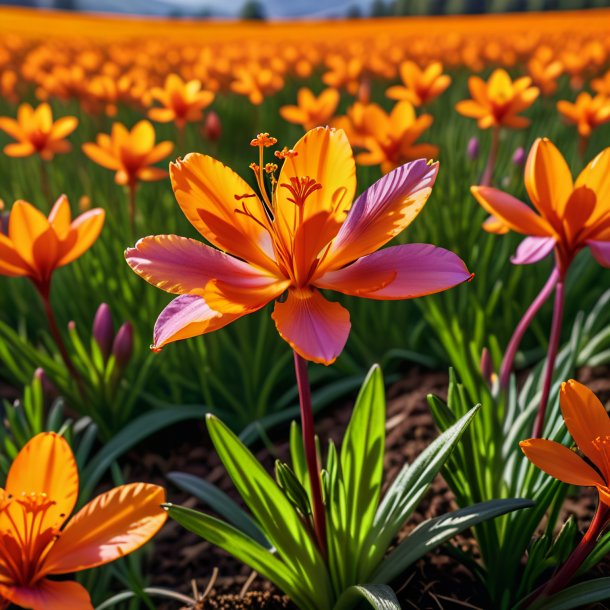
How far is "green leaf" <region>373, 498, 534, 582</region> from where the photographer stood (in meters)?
0.88

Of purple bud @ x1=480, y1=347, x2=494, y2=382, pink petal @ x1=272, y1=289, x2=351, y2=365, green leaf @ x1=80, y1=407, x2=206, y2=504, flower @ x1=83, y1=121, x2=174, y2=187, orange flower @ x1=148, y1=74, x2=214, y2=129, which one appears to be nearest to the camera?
pink petal @ x1=272, y1=289, x2=351, y2=365

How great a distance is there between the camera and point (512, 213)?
962 mm

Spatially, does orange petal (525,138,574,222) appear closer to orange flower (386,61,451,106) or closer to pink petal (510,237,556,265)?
pink petal (510,237,556,265)

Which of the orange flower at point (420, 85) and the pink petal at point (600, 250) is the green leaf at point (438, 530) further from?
the orange flower at point (420, 85)

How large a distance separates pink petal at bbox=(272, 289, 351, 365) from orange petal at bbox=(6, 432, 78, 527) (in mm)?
332

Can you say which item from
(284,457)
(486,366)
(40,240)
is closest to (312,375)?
(284,457)

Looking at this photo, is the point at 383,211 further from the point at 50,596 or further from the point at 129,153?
the point at 129,153

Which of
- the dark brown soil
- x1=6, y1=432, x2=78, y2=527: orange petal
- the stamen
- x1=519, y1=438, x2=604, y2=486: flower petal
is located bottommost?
the dark brown soil

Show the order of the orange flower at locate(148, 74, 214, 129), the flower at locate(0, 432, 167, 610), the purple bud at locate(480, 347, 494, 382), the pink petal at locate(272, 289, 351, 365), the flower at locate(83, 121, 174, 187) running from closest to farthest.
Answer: the pink petal at locate(272, 289, 351, 365) → the flower at locate(0, 432, 167, 610) → the purple bud at locate(480, 347, 494, 382) → the flower at locate(83, 121, 174, 187) → the orange flower at locate(148, 74, 214, 129)

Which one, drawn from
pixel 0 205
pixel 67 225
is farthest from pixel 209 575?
pixel 0 205

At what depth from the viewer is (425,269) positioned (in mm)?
714

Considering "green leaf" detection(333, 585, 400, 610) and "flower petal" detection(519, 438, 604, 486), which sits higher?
"flower petal" detection(519, 438, 604, 486)

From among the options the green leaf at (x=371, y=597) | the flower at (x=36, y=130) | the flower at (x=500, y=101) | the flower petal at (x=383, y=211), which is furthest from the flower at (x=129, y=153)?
the green leaf at (x=371, y=597)

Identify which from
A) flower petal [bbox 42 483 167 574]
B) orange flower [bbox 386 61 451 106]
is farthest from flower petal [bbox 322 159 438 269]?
orange flower [bbox 386 61 451 106]
